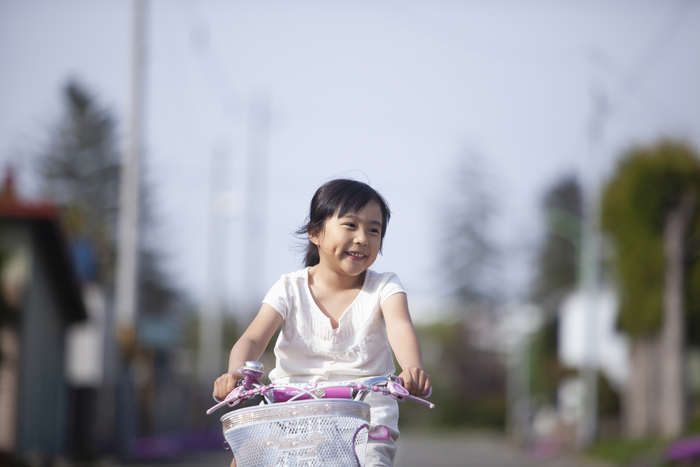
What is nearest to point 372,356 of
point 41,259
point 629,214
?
point 41,259

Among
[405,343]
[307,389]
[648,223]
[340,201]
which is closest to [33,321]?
[648,223]

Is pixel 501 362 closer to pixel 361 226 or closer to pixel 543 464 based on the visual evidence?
pixel 543 464

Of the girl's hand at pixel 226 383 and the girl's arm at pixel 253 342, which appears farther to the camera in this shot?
the girl's arm at pixel 253 342

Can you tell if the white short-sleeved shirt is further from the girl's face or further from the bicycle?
the bicycle

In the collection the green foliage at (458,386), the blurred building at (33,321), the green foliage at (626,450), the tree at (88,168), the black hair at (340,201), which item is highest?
the tree at (88,168)

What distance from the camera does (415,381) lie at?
296 centimetres

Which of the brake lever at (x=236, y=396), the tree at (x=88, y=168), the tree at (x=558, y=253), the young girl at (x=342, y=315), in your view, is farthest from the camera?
the tree at (x=558, y=253)

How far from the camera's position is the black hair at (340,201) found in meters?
3.45

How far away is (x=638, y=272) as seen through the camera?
22.5 m

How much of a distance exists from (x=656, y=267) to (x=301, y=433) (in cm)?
2088

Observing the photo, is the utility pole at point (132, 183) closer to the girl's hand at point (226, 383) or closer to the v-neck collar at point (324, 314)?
the v-neck collar at point (324, 314)

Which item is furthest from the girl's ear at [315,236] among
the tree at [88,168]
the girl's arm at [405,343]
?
the tree at [88,168]

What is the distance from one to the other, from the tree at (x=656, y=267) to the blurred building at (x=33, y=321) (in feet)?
43.8

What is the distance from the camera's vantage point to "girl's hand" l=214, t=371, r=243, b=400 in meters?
3.00
